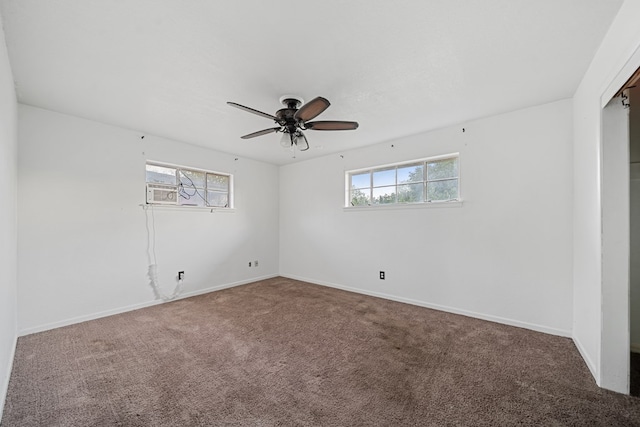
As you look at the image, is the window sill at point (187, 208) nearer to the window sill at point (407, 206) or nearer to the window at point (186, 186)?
the window at point (186, 186)

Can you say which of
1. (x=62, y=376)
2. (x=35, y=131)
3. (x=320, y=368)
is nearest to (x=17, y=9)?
(x=35, y=131)

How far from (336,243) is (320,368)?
268 centimetres

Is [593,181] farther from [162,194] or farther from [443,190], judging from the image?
[162,194]

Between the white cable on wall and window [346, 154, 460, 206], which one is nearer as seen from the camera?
window [346, 154, 460, 206]

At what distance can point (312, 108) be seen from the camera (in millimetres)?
2057

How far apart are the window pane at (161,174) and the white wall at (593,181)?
488cm

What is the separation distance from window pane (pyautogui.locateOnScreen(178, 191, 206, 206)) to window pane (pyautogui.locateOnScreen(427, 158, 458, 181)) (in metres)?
3.71

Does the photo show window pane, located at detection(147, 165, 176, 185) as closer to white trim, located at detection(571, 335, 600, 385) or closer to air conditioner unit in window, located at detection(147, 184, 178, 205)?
air conditioner unit in window, located at detection(147, 184, 178, 205)

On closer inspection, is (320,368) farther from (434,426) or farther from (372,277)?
(372,277)

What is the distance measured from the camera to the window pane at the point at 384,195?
4.10 metres

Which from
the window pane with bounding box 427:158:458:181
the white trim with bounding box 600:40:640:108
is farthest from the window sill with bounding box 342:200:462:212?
the white trim with bounding box 600:40:640:108

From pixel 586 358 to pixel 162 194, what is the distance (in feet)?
17.0

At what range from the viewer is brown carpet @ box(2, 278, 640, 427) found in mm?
1596

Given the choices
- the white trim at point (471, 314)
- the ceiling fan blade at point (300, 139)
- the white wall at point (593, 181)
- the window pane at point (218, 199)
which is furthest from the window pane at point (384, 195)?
the window pane at point (218, 199)
